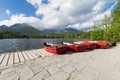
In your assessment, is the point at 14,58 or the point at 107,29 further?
the point at 107,29

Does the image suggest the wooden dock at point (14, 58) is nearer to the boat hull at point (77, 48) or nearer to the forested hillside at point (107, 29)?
the boat hull at point (77, 48)

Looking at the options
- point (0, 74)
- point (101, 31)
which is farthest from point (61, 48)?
point (101, 31)

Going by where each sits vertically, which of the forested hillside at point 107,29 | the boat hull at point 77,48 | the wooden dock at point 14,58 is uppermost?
the forested hillside at point 107,29

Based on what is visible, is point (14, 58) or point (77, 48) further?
point (77, 48)

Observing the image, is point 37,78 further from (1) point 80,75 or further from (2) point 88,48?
(2) point 88,48

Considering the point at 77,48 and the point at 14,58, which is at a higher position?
the point at 77,48

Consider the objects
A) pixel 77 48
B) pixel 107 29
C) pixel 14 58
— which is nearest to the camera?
pixel 14 58

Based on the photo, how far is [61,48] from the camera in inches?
352

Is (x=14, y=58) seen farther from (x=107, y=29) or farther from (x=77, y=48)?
(x=107, y=29)

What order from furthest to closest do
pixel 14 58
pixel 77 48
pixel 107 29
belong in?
1. pixel 107 29
2. pixel 77 48
3. pixel 14 58

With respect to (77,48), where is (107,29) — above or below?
above

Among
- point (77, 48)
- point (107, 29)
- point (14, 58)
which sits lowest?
point (14, 58)

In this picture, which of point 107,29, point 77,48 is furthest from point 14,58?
point 107,29

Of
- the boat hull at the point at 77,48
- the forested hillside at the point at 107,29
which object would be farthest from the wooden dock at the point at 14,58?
the forested hillside at the point at 107,29
